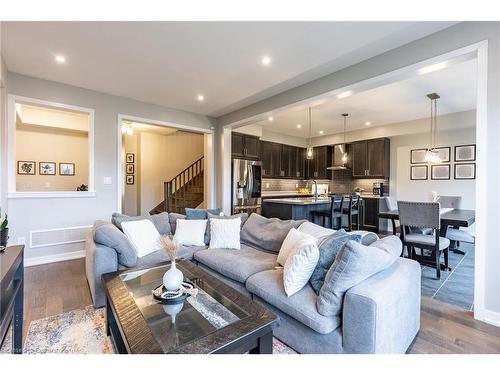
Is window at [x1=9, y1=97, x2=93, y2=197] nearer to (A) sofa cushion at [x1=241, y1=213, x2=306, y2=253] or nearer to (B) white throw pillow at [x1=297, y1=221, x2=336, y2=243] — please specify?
(A) sofa cushion at [x1=241, y1=213, x2=306, y2=253]

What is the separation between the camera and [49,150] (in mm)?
6039

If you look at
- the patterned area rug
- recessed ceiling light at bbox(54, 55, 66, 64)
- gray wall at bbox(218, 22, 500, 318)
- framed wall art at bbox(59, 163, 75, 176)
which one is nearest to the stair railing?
framed wall art at bbox(59, 163, 75, 176)

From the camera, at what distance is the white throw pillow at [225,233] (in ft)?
10.4

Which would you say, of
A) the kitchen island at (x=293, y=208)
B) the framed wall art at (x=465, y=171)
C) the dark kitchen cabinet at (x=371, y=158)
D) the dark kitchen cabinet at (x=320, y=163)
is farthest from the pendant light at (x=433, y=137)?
the dark kitchen cabinet at (x=320, y=163)

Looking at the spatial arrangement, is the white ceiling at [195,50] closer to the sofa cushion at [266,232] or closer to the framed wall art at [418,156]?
the sofa cushion at [266,232]

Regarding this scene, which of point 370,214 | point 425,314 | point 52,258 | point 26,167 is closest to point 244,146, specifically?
point 370,214

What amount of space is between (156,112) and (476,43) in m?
4.70

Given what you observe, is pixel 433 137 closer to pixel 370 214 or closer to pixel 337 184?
pixel 370 214

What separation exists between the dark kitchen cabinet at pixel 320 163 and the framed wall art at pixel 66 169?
22.3ft

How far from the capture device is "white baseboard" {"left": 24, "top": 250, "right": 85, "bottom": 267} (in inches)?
147

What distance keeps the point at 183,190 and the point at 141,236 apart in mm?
4620
